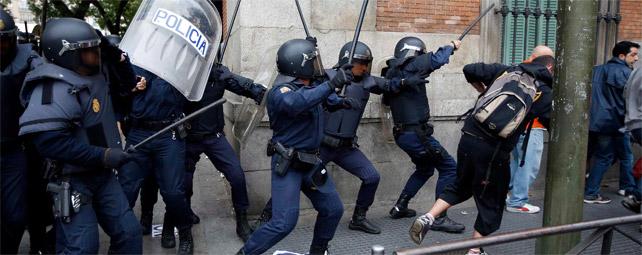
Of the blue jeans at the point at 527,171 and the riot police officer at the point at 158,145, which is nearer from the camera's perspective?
the riot police officer at the point at 158,145

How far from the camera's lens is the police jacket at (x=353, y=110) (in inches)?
186

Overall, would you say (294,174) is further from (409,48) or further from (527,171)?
(527,171)

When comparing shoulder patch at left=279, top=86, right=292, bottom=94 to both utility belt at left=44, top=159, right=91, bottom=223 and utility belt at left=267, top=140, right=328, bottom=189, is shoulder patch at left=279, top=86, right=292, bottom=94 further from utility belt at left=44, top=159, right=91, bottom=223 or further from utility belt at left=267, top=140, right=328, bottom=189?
utility belt at left=44, top=159, right=91, bottom=223

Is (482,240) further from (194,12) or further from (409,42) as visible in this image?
(409,42)

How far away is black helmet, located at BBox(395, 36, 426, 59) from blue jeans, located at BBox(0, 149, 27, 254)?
3.28 m

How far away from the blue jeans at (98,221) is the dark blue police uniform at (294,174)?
2.51 ft

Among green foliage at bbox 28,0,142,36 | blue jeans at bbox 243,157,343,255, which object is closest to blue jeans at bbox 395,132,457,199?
blue jeans at bbox 243,157,343,255

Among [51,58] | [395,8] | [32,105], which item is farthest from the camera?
[395,8]

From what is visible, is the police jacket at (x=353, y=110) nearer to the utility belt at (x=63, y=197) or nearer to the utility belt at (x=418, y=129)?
the utility belt at (x=418, y=129)

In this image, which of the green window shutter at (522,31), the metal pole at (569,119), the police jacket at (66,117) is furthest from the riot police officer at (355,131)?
the police jacket at (66,117)

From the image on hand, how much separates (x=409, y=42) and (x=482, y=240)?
119 inches

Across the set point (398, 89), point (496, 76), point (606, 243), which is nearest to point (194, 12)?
point (398, 89)

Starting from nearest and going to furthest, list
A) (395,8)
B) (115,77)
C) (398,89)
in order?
(115,77) → (398,89) → (395,8)

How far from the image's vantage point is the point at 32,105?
2934 millimetres
